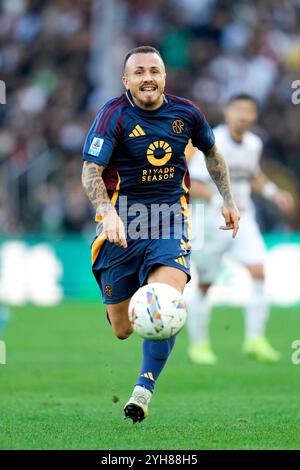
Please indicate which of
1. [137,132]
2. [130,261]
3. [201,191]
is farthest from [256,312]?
[137,132]

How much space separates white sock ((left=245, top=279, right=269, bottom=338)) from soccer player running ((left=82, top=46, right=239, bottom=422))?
14.9 feet

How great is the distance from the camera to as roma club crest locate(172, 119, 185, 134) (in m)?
7.43

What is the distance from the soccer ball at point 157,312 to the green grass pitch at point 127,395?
635mm

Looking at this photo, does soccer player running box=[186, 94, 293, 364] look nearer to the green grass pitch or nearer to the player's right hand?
the green grass pitch

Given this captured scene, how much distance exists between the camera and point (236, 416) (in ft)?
24.9

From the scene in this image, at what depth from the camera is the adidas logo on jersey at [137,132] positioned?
24.0ft

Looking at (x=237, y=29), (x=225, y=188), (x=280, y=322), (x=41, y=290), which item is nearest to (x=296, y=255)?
(x=280, y=322)

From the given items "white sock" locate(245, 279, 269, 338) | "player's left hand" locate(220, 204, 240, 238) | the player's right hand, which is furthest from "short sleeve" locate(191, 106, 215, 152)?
"white sock" locate(245, 279, 269, 338)

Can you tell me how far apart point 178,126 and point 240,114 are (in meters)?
4.65

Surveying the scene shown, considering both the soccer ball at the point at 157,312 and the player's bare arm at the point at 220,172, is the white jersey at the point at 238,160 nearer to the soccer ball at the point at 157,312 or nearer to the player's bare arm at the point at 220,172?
the player's bare arm at the point at 220,172

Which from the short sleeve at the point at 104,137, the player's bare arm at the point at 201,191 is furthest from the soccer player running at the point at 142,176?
the player's bare arm at the point at 201,191

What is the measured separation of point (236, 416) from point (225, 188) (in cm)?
163

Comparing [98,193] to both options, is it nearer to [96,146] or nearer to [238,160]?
[96,146]

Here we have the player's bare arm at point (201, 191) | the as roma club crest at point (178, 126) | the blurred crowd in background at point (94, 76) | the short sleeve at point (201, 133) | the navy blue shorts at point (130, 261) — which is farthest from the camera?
the blurred crowd in background at point (94, 76)
